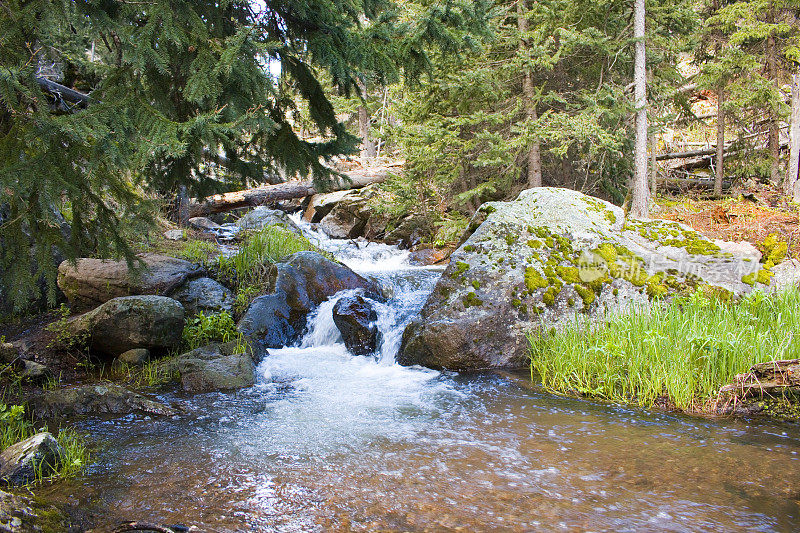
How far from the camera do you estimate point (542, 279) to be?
6.84 meters

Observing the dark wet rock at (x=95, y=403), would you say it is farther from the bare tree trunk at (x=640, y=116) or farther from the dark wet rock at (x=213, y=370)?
the bare tree trunk at (x=640, y=116)

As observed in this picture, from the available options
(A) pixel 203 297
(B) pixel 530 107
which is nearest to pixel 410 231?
(B) pixel 530 107

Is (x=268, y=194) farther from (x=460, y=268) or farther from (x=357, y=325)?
(x=460, y=268)

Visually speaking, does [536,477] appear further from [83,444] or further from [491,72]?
[491,72]

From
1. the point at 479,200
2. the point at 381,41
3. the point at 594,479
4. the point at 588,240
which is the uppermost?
the point at 381,41

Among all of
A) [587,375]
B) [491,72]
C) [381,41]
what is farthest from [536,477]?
[491,72]

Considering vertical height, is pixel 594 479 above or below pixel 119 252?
below

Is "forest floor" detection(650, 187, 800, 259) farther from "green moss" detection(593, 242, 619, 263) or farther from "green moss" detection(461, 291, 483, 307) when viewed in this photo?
"green moss" detection(461, 291, 483, 307)

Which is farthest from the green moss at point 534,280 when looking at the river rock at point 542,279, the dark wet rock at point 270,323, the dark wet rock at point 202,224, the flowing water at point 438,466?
the dark wet rock at point 202,224

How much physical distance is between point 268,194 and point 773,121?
1730cm

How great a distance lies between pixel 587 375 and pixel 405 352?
7.95 feet

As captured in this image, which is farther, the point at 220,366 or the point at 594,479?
the point at 220,366

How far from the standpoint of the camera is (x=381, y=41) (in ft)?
21.7

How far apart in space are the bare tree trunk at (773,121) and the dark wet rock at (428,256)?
377 inches
